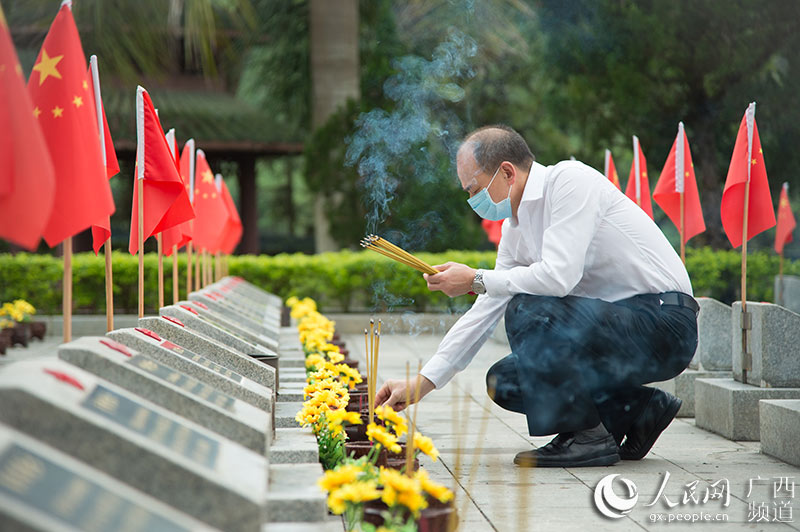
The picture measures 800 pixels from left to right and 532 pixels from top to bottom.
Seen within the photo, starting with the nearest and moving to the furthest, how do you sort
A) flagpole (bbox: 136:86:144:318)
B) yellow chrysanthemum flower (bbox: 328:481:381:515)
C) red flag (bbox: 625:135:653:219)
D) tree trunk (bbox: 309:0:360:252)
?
yellow chrysanthemum flower (bbox: 328:481:381:515), flagpole (bbox: 136:86:144:318), red flag (bbox: 625:135:653:219), tree trunk (bbox: 309:0:360:252)

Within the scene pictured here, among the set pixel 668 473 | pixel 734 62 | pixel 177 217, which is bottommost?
pixel 668 473

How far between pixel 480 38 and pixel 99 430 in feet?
63.2

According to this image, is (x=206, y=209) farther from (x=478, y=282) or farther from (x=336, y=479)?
(x=336, y=479)

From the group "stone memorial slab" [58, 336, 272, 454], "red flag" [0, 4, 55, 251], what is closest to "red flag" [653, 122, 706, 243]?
"stone memorial slab" [58, 336, 272, 454]

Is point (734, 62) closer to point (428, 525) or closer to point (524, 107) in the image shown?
point (524, 107)

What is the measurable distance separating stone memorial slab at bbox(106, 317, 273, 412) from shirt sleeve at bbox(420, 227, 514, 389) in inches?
33.1

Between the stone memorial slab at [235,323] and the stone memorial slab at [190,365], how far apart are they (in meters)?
1.55

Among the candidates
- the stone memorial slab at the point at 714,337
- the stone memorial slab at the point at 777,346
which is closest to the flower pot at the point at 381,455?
the stone memorial slab at the point at 777,346

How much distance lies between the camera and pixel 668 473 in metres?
3.92

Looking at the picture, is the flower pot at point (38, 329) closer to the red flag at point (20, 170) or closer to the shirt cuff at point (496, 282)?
the shirt cuff at point (496, 282)

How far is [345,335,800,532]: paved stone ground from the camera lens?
3170 mm

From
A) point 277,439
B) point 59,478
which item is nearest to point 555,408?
point 277,439

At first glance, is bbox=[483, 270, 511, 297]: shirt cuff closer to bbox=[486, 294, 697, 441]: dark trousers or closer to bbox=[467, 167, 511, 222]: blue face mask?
bbox=[486, 294, 697, 441]: dark trousers

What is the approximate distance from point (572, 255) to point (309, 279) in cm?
912
